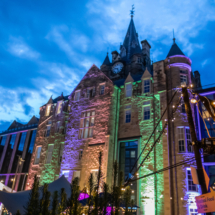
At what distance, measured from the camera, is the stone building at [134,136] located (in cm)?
1709

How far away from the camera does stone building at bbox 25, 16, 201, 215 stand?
17.1 metres

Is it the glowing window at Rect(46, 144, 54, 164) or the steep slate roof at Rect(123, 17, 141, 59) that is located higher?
the steep slate roof at Rect(123, 17, 141, 59)

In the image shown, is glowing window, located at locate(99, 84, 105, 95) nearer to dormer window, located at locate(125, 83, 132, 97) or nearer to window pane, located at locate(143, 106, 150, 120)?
dormer window, located at locate(125, 83, 132, 97)

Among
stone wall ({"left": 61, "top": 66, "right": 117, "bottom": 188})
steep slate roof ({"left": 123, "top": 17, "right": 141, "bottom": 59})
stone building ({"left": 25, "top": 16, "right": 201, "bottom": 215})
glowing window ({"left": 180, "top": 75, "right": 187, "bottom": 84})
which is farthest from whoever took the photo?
steep slate roof ({"left": 123, "top": 17, "right": 141, "bottom": 59})

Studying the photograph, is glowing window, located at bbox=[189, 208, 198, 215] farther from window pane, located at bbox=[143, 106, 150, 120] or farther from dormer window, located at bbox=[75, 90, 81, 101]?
dormer window, located at bbox=[75, 90, 81, 101]

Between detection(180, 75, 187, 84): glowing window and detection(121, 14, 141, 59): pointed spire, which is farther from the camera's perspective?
detection(121, 14, 141, 59): pointed spire

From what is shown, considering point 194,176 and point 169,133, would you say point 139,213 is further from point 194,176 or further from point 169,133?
point 194,176

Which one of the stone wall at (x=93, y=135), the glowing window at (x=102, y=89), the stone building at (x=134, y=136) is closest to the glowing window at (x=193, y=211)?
the stone building at (x=134, y=136)

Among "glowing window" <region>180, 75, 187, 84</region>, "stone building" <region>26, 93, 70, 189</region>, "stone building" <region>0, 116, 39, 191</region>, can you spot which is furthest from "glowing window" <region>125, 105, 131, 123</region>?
"stone building" <region>0, 116, 39, 191</region>

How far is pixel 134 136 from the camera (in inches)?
789

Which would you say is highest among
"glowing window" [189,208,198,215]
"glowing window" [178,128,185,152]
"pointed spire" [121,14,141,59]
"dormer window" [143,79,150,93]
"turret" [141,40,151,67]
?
"pointed spire" [121,14,141,59]

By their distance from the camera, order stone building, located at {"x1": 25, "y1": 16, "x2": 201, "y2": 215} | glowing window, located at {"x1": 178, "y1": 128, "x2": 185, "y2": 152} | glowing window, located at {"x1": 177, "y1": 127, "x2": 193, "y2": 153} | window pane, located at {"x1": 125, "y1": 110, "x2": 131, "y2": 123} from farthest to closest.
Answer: window pane, located at {"x1": 125, "y1": 110, "x2": 131, "y2": 123} → glowing window, located at {"x1": 178, "y1": 128, "x2": 185, "y2": 152} → glowing window, located at {"x1": 177, "y1": 127, "x2": 193, "y2": 153} → stone building, located at {"x1": 25, "y1": 16, "x2": 201, "y2": 215}

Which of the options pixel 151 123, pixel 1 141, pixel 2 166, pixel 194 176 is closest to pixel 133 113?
pixel 151 123

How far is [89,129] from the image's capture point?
22.6 meters
